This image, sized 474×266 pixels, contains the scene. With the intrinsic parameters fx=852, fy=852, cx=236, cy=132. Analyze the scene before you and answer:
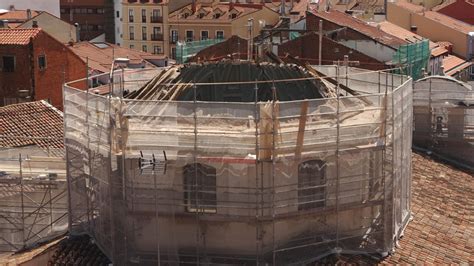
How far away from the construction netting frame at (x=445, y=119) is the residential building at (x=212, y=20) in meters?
31.8

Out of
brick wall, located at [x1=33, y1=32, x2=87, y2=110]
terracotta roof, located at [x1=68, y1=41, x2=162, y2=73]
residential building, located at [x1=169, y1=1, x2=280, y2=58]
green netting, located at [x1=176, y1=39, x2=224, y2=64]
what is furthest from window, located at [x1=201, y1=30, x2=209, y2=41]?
brick wall, located at [x1=33, y1=32, x2=87, y2=110]

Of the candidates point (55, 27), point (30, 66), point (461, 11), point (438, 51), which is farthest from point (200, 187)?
point (461, 11)

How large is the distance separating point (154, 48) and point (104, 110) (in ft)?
162

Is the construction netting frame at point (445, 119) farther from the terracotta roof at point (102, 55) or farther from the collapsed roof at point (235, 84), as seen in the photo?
the terracotta roof at point (102, 55)

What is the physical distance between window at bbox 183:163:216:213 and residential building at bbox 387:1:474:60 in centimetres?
3299

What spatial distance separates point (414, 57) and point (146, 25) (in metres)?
34.5

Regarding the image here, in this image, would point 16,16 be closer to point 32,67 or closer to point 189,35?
point 32,67

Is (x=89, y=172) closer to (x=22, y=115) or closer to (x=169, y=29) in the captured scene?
(x=22, y=115)

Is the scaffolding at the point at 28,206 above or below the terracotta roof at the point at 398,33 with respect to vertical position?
below

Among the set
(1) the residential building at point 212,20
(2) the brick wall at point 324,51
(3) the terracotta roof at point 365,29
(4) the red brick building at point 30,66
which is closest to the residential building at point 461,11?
(1) the residential building at point 212,20

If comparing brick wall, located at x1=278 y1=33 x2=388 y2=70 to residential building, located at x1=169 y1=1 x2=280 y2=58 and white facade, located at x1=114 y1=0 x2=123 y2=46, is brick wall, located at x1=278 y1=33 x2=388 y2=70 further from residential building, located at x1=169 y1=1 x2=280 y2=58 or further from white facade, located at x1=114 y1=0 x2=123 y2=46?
white facade, located at x1=114 y1=0 x2=123 y2=46

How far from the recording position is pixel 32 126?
24812 mm

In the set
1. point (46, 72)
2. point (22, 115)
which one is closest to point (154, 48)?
point (46, 72)

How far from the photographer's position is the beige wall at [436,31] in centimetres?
4684
